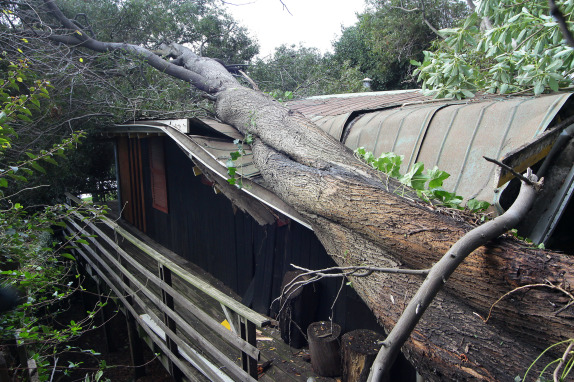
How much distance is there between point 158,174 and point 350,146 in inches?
202

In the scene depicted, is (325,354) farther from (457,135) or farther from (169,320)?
(457,135)

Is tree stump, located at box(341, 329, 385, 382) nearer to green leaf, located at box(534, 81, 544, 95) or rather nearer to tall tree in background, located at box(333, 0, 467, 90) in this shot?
green leaf, located at box(534, 81, 544, 95)

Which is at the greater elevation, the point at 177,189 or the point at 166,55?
the point at 166,55

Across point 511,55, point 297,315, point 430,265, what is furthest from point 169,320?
point 511,55

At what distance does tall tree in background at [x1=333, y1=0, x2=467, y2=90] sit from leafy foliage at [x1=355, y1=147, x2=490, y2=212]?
895 centimetres

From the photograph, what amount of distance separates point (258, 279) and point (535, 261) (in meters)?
4.00

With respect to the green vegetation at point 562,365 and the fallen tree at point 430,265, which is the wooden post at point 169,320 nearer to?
the fallen tree at point 430,265

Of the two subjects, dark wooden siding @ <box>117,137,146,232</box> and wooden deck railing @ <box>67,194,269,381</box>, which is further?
dark wooden siding @ <box>117,137,146,232</box>

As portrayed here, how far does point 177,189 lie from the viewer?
694 centimetres

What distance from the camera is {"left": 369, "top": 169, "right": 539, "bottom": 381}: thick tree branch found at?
2.94 ft

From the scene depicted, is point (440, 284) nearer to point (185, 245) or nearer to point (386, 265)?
point (386, 265)

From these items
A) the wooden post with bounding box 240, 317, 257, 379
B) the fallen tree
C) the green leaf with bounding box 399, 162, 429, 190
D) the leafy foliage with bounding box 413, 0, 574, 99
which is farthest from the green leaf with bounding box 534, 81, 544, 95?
the wooden post with bounding box 240, 317, 257, 379

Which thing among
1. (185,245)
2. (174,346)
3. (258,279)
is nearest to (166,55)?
(185,245)

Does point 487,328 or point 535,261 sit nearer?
point 535,261
